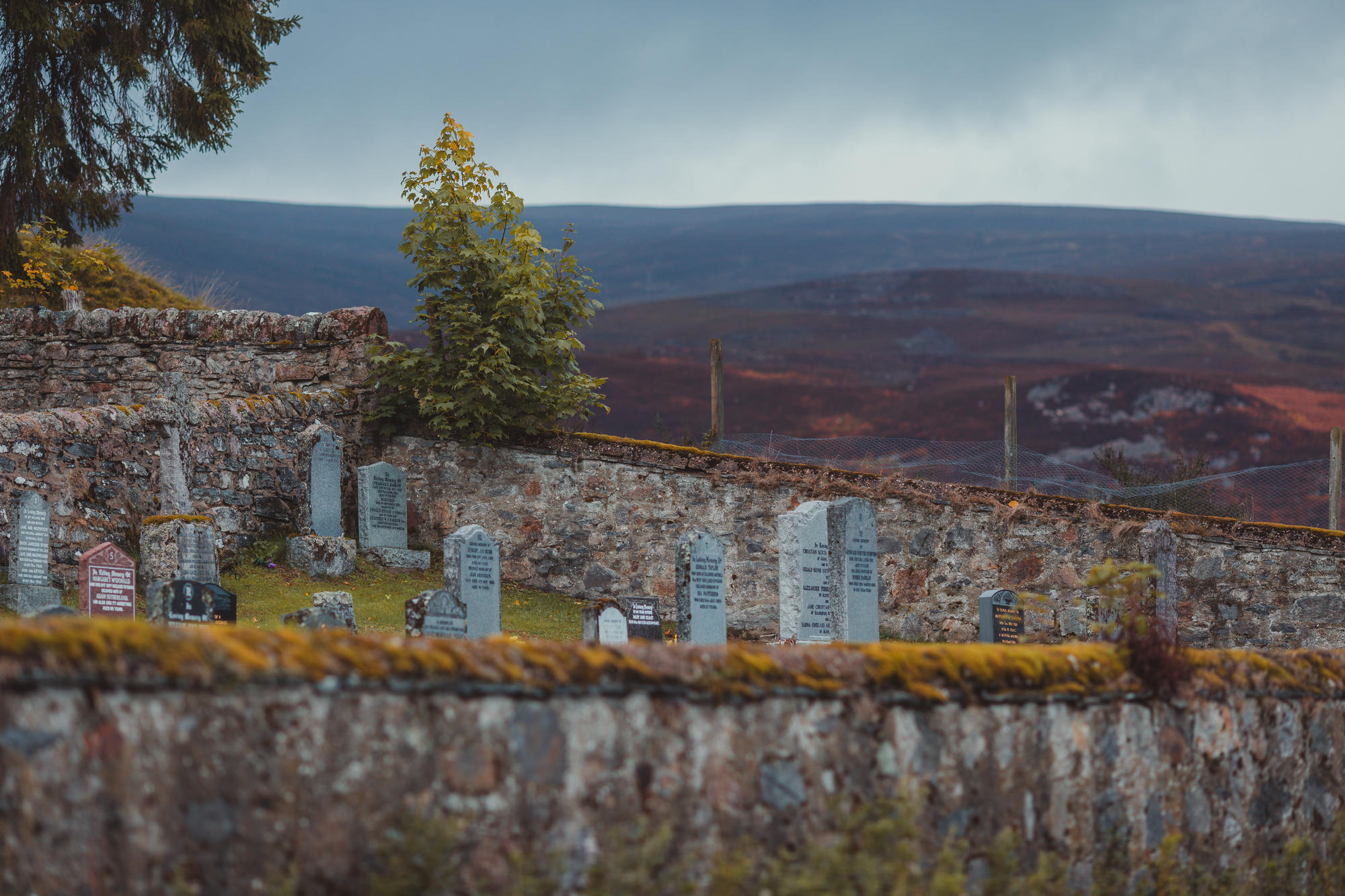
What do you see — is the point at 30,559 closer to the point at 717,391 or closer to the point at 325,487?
the point at 325,487

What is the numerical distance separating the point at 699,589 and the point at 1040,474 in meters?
6.87

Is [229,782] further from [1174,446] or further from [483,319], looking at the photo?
[1174,446]

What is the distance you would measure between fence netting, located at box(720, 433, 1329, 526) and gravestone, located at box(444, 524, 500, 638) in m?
4.85

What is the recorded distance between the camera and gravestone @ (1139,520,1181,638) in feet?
41.2

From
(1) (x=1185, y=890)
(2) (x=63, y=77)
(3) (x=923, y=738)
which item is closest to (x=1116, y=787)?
(1) (x=1185, y=890)

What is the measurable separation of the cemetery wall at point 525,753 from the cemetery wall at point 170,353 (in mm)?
12414

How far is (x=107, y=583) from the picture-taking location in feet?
30.7

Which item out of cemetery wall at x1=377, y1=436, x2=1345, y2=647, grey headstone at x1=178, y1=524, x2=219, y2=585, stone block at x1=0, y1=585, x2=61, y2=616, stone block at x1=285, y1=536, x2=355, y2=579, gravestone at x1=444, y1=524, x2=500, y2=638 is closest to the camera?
stone block at x1=0, y1=585, x2=61, y2=616

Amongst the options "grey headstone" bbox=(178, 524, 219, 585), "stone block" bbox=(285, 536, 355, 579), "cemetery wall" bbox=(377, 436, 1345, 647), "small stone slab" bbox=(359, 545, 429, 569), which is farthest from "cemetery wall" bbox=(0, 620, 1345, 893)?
"small stone slab" bbox=(359, 545, 429, 569)

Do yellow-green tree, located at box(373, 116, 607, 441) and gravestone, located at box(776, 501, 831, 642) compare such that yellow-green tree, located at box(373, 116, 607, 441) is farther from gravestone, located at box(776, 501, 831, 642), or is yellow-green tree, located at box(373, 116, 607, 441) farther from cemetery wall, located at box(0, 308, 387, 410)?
gravestone, located at box(776, 501, 831, 642)

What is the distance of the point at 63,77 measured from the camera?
1930cm

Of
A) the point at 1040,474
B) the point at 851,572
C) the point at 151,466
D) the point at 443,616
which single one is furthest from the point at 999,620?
the point at 151,466

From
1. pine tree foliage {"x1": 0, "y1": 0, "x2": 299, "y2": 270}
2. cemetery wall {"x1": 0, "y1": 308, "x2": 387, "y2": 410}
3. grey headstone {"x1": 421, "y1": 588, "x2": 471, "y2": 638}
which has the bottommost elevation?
grey headstone {"x1": 421, "y1": 588, "x2": 471, "y2": 638}

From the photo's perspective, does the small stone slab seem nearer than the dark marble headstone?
No
